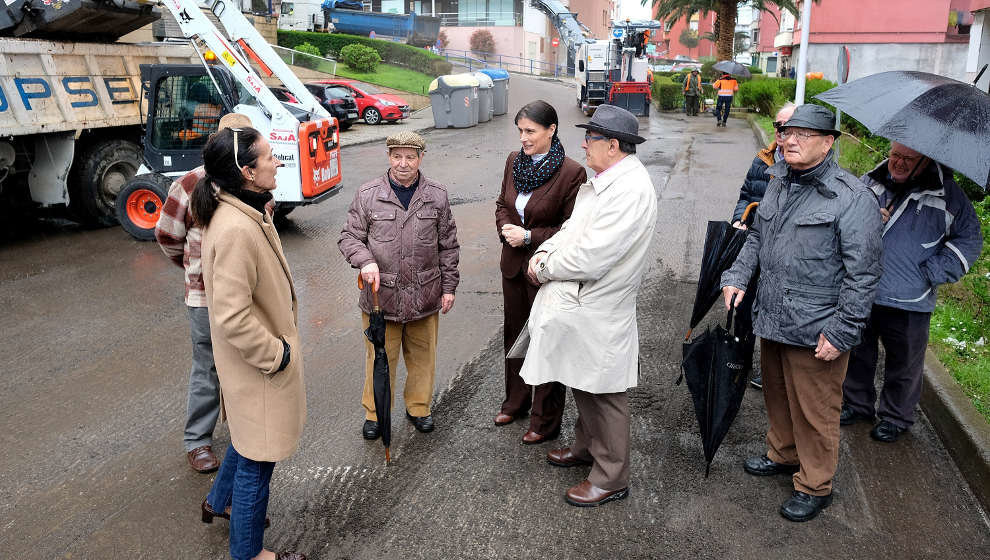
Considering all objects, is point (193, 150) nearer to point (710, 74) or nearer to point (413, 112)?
point (413, 112)

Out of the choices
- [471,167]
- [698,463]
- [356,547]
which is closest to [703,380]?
[698,463]

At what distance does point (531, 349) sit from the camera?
3.74m

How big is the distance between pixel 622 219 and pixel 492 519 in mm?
1580

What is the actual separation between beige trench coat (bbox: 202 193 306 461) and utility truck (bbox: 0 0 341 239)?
639 cm

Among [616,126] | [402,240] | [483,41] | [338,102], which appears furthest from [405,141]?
[483,41]

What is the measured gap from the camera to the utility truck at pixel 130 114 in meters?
9.09

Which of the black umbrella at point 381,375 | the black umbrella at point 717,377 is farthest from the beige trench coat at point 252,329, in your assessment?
the black umbrella at point 717,377

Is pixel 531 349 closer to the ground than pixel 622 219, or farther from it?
closer to the ground

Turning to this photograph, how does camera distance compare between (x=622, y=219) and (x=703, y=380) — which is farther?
(x=703, y=380)

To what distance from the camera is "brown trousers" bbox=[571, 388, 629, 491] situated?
371 cm

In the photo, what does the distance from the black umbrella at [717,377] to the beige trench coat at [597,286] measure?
46 cm

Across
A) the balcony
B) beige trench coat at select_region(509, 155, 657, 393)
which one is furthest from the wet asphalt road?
the balcony

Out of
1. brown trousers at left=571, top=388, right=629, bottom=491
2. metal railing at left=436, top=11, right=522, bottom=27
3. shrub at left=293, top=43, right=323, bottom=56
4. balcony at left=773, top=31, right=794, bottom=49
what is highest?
metal railing at left=436, top=11, right=522, bottom=27

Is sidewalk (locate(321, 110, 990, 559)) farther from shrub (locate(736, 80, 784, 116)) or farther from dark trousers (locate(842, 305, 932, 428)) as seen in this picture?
shrub (locate(736, 80, 784, 116))
